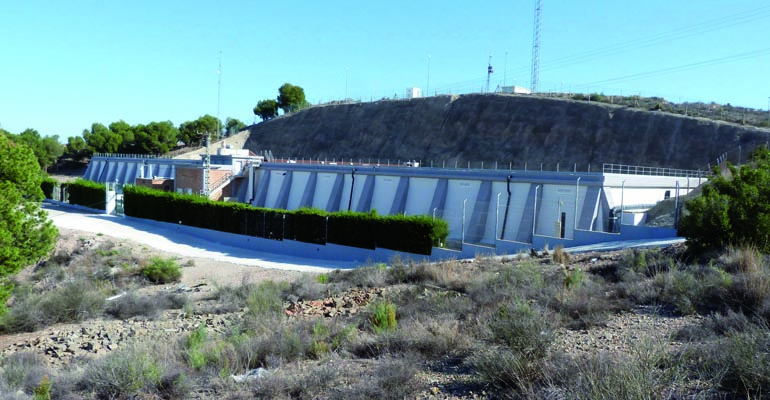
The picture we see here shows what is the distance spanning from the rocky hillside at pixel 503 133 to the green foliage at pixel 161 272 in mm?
46634

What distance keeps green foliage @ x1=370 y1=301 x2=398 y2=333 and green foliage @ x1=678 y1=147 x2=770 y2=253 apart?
325 inches

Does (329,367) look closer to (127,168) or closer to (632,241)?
(632,241)

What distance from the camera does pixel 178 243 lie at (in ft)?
120

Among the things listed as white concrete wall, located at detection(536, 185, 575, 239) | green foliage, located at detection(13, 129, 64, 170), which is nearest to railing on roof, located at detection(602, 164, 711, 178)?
white concrete wall, located at detection(536, 185, 575, 239)

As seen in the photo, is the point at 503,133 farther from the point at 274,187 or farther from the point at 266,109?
the point at 266,109

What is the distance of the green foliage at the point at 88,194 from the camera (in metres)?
52.1

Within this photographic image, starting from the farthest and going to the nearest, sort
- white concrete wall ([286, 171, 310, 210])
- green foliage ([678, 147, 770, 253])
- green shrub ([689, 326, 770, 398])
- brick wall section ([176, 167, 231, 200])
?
brick wall section ([176, 167, 231, 200]) → white concrete wall ([286, 171, 310, 210]) → green foliage ([678, 147, 770, 253]) → green shrub ([689, 326, 770, 398])

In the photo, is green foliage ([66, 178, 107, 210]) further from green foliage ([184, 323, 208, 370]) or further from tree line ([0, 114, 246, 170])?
green foliage ([184, 323, 208, 370])

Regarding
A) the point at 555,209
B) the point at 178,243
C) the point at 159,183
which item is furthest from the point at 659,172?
the point at 159,183

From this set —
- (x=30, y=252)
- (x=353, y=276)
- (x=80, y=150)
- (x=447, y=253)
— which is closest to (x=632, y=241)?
(x=447, y=253)

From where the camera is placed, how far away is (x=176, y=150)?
313 feet

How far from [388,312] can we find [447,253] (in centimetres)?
1724

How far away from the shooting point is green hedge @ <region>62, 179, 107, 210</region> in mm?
52134

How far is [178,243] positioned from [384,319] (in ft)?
99.5
